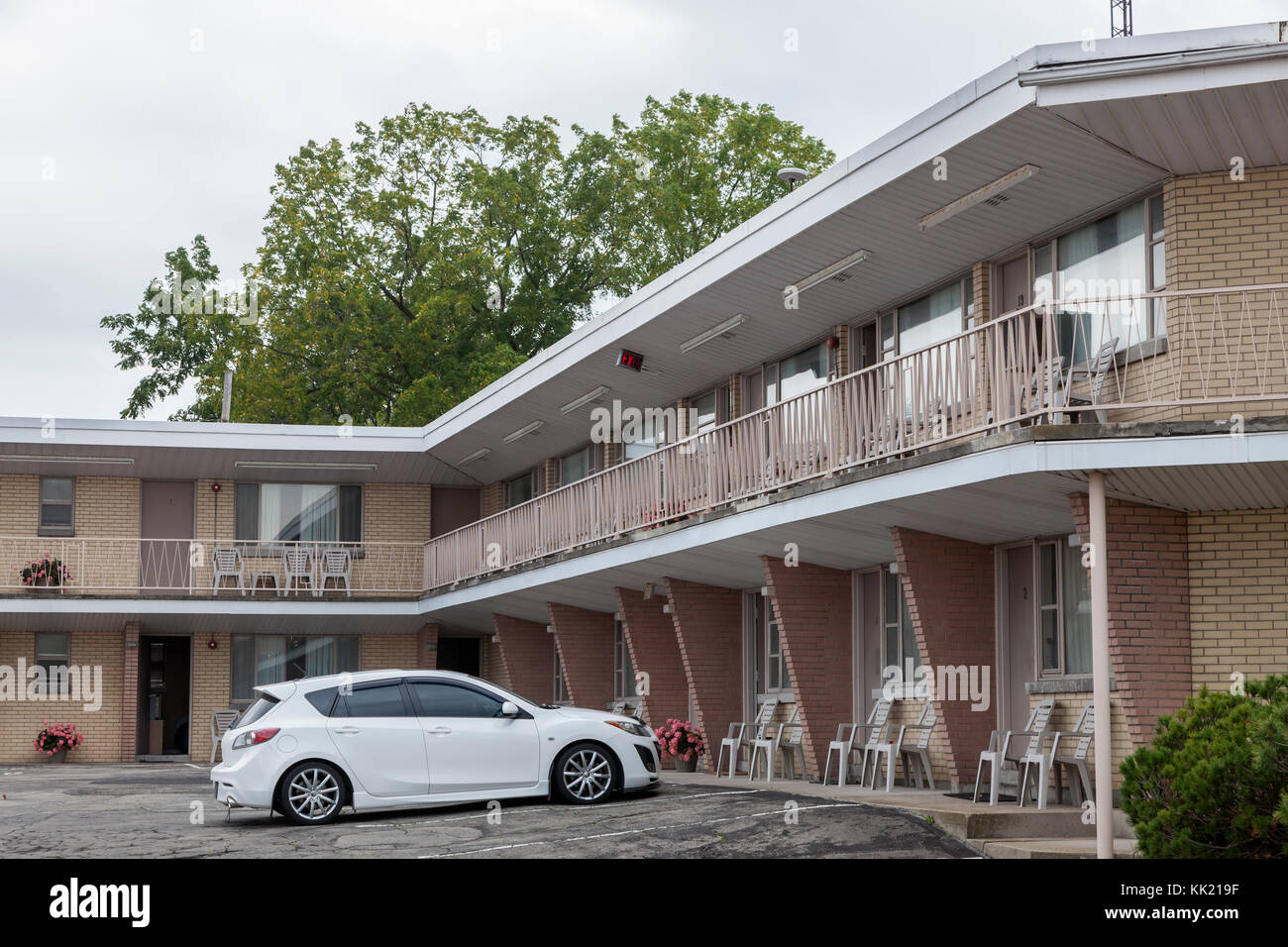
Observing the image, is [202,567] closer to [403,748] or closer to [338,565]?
[338,565]

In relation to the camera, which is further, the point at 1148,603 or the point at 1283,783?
the point at 1148,603

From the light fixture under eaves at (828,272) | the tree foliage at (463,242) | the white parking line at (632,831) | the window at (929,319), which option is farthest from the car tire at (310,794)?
the tree foliage at (463,242)

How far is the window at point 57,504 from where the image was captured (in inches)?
1171

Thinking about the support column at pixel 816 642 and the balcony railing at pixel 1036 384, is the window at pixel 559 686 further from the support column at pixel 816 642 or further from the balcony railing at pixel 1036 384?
the balcony railing at pixel 1036 384

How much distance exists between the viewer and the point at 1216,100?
40.4 ft

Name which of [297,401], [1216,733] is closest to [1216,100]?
[1216,733]

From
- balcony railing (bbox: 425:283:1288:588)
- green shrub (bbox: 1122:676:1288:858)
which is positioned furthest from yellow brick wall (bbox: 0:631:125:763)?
green shrub (bbox: 1122:676:1288:858)

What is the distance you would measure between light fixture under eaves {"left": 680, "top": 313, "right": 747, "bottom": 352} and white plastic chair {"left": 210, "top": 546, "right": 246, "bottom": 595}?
12.1 metres

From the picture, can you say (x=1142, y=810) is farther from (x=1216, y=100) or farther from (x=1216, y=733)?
(x=1216, y=100)

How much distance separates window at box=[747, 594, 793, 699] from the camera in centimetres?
2095

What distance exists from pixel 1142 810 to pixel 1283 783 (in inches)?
41.4

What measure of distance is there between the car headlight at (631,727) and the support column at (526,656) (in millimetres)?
12190
